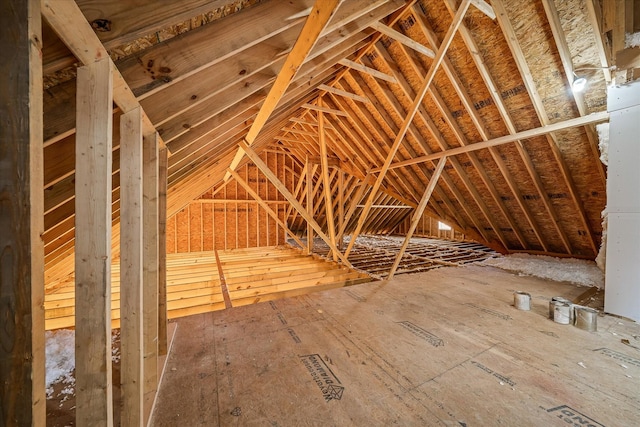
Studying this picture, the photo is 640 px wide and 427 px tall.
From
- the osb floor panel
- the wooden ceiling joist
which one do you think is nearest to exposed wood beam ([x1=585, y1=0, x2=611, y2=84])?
the wooden ceiling joist

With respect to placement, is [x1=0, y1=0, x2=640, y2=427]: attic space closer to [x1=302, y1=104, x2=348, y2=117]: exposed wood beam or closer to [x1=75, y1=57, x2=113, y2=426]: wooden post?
[x1=75, y1=57, x2=113, y2=426]: wooden post

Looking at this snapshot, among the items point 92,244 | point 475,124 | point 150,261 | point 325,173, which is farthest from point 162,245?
point 475,124

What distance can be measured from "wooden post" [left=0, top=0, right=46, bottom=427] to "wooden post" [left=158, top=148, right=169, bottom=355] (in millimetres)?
1565

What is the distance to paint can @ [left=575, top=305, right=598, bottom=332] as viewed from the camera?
2.69 m

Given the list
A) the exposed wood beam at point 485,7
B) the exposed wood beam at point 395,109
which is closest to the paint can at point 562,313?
the exposed wood beam at point 395,109

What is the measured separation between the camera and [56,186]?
4.71ft

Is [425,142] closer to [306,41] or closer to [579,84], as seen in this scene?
[579,84]

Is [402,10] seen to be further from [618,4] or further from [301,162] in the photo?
[301,162]

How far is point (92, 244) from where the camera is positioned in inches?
35.8

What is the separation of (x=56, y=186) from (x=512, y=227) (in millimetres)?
7749

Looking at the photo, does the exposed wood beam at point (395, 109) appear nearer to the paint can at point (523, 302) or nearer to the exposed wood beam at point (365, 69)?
the exposed wood beam at point (365, 69)

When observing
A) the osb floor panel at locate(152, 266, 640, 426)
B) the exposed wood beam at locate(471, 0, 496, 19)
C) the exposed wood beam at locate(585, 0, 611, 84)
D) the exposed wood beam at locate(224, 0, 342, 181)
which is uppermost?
the exposed wood beam at locate(471, 0, 496, 19)

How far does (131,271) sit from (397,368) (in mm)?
2153

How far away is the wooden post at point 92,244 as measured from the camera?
899 mm
